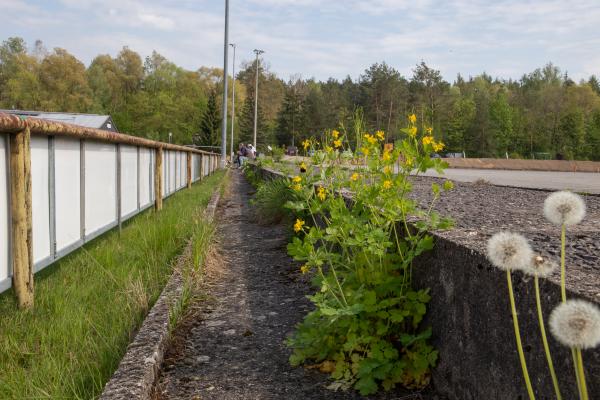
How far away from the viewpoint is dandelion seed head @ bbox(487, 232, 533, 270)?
128 cm

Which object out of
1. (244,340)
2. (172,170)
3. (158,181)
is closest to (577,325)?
(244,340)

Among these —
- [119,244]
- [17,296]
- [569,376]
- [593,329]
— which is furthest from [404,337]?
[119,244]

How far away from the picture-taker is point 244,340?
2984 millimetres

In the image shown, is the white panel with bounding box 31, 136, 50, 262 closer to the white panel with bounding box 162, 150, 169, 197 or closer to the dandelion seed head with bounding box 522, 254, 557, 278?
the dandelion seed head with bounding box 522, 254, 557, 278

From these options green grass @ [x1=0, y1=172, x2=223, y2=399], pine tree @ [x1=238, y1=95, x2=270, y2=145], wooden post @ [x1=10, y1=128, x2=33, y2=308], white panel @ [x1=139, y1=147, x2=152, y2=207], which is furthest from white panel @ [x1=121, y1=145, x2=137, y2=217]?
pine tree @ [x1=238, y1=95, x2=270, y2=145]

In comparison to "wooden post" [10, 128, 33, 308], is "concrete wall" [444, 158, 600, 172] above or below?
below

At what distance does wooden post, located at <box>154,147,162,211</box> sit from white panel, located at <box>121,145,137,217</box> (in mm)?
1313

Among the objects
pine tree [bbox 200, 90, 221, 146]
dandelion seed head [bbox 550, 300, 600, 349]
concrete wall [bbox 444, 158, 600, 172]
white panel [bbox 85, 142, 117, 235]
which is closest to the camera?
dandelion seed head [bbox 550, 300, 600, 349]

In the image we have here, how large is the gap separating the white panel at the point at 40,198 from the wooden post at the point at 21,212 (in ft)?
0.79

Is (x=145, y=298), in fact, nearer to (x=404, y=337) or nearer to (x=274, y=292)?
(x=274, y=292)

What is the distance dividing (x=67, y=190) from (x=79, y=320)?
1.34 m

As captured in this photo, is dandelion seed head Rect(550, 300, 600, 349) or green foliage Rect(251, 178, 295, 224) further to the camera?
green foliage Rect(251, 178, 295, 224)

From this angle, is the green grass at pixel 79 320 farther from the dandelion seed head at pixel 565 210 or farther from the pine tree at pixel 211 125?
the pine tree at pixel 211 125

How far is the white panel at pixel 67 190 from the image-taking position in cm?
362
